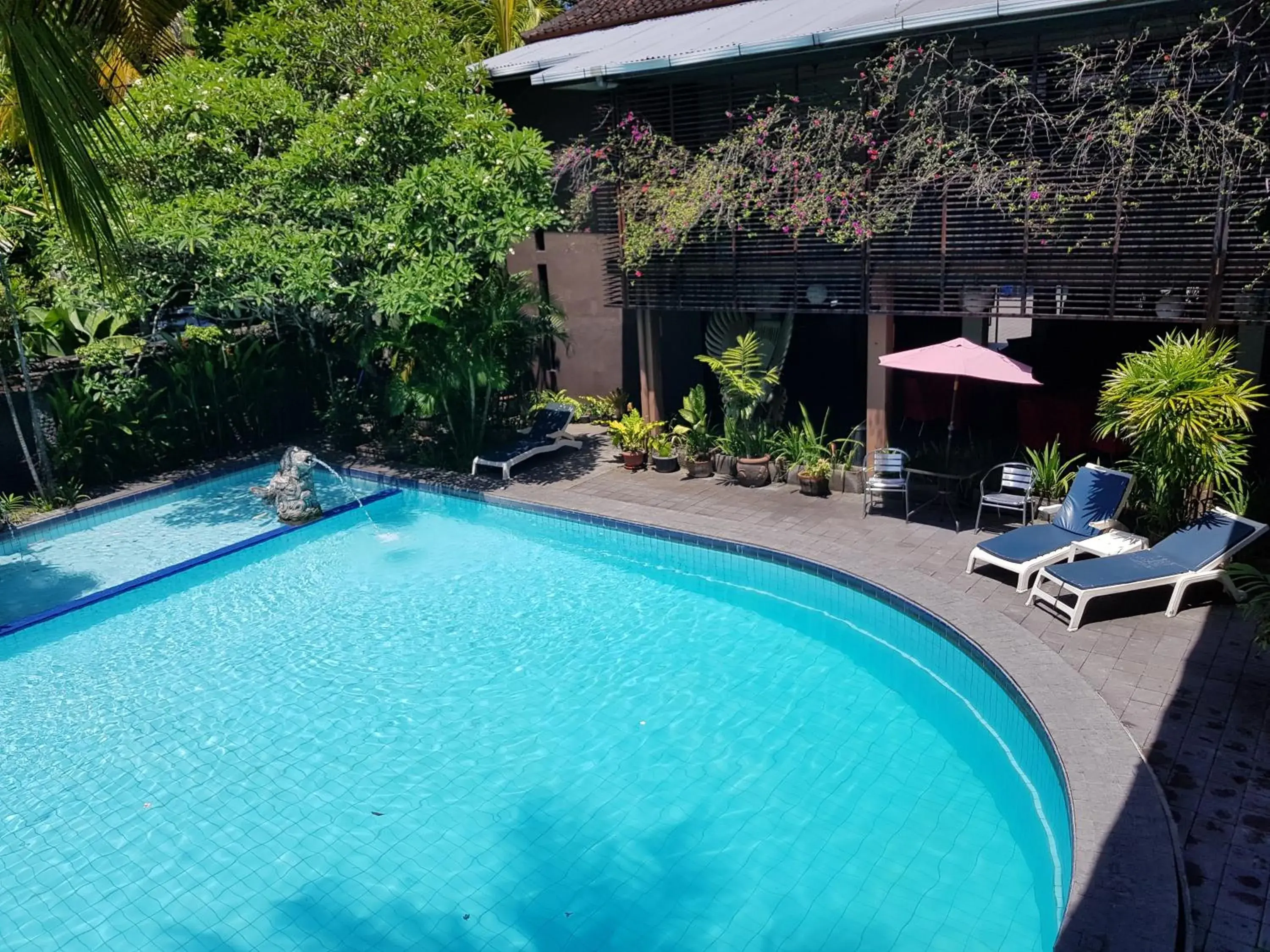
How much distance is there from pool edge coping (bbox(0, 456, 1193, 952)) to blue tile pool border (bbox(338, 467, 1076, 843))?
13mm

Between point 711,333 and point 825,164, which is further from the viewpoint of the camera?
point 711,333

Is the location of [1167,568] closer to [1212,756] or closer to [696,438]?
[1212,756]

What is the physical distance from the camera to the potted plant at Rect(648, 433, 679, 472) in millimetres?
13258

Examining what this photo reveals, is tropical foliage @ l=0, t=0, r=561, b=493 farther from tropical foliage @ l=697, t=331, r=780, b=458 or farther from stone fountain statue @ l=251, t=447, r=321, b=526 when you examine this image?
tropical foliage @ l=697, t=331, r=780, b=458

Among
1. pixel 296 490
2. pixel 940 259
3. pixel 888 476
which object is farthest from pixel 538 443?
pixel 940 259

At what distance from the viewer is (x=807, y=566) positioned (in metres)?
9.76

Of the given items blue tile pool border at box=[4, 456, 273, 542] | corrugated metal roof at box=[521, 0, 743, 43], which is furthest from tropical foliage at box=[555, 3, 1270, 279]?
Answer: blue tile pool border at box=[4, 456, 273, 542]

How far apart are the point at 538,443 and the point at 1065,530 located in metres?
7.82

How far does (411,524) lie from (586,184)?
536 cm

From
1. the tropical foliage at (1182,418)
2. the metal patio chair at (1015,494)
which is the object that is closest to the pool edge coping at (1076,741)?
the metal patio chair at (1015,494)

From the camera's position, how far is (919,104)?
388 inches

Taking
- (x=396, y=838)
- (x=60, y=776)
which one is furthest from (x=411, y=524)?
(x=396, y=838)

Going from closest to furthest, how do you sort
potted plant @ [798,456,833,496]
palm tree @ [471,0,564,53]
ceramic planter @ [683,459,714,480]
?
potted plant @ [798,456,833,496]
ceramic planter @ [683,459,714,480]
palm tree @ [471,0,564,53]

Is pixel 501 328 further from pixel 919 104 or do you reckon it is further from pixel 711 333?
pixel 919 104
